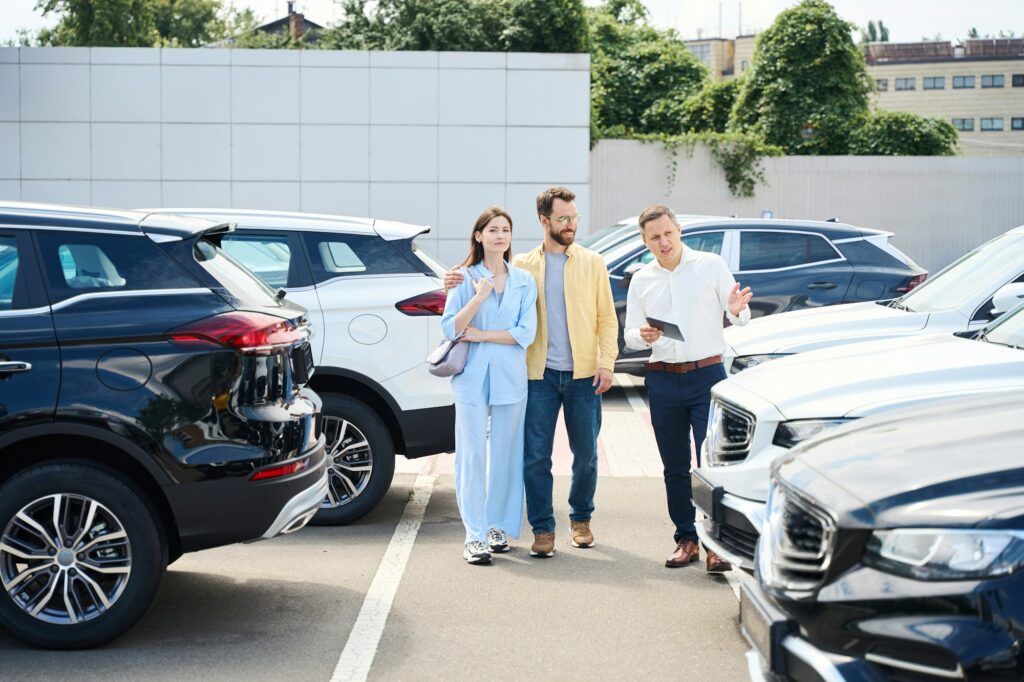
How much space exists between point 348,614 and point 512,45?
18944mm

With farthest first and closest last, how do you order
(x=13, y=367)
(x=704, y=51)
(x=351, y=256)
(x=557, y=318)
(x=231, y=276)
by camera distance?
(x=704, y=51) → (x=351, y=256) → (x=557, y=318) → (x=231, y=276) → (x=13, y=367)

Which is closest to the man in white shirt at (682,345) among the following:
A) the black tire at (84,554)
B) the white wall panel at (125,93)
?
the black tire at (84,554)

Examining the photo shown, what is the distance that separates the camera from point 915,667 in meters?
2.87

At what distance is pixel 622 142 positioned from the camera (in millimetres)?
23703

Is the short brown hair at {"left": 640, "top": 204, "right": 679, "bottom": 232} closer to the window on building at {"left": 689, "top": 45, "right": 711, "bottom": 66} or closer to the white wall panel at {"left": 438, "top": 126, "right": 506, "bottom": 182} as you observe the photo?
the white wall panel at {"left": 438, "top": 126, "right": 506, "bottom": 182}

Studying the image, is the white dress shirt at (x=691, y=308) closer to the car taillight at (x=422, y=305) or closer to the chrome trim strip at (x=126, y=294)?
the car taillight at (x=422, y=305)

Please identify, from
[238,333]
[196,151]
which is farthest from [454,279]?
[196,151]

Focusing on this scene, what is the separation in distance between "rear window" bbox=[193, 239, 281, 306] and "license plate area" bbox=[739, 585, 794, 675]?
8.74 feet

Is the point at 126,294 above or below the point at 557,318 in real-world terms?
above

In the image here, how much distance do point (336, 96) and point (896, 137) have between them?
534 inches

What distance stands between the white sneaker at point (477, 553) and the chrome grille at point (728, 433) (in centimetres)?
140

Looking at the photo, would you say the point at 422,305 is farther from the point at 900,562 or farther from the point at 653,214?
the point at 900,562

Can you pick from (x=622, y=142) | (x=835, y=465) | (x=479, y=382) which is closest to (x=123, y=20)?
(x=622, y=142)

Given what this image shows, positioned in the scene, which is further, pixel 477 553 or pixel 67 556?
pixel 477 553
